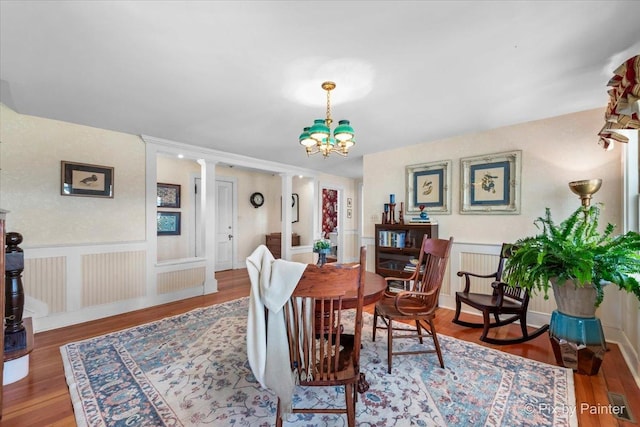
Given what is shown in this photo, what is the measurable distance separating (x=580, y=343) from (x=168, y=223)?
583cm

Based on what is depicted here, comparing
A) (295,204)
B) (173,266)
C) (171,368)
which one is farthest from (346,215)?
(171,368)

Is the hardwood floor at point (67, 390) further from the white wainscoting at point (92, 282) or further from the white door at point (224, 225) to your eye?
the white door at point (224, 225)

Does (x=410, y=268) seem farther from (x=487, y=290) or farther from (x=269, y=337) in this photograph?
(x=269, y=337)

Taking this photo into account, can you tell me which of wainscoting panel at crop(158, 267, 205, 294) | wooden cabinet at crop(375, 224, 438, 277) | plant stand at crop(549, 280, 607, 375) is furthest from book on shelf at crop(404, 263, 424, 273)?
wainscoting panel at crop(158, 267, 205, 294)

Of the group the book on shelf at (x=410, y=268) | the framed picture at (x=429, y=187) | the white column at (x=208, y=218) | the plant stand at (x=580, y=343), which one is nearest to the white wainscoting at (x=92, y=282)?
the white column at (x=208, y=218)

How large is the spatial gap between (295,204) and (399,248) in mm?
3655

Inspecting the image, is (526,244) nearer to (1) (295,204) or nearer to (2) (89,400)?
(2) (89,400)

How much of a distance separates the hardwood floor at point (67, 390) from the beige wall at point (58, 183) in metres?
1.06

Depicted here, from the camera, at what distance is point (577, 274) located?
6.10 ft

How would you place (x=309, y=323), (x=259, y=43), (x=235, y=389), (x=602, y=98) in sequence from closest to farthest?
1. (x=309, y=323)
2. (x=259, y=43)
3. (x=235, y=389)
4. (x=602, y=98)

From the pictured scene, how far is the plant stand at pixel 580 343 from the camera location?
79.5 inches

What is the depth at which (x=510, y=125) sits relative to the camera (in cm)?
317

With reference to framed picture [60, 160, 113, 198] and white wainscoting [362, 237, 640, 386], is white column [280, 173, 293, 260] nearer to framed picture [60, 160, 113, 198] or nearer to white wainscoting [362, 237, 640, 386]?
framed picture [60, 160, 113, 198]

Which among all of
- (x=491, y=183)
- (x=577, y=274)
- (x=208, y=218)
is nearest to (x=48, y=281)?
(x=208, y=218)
